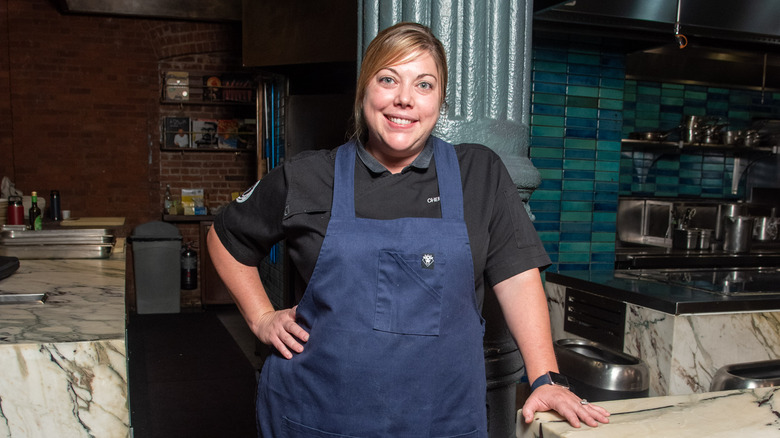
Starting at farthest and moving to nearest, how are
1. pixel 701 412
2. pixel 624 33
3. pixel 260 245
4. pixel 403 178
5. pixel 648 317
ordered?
1. pixel 624 33
2. pixel 648 317
3. pixel 260 245
4. pixel 403 178
5. pixel 701 412

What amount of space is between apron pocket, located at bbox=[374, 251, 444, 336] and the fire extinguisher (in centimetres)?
605

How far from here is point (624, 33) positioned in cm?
418

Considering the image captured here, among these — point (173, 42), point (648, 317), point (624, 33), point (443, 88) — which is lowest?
point (648, 317)

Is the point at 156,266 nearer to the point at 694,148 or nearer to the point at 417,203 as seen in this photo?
the point at 694,148

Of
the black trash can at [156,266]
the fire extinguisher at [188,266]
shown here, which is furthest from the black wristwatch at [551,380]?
the fire extinguisher at [188,266]

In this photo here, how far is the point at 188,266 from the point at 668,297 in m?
5.59

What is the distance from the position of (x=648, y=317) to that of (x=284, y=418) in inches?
67.0

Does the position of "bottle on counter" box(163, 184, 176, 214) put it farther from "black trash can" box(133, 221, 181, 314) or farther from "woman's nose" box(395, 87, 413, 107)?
"woman's nose" box(395, 87, 413, 107)

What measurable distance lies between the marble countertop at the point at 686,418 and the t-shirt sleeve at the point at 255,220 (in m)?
0.76

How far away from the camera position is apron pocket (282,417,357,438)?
1.39 meters

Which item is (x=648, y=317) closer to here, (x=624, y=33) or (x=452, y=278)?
(x=452, y=278)

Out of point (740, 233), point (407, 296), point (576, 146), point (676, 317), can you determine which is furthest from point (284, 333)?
point (740, 233)

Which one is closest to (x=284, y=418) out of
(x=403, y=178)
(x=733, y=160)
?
(x=403, y=178)

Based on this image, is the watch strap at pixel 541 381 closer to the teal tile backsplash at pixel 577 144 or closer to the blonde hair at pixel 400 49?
the blonde hair at pixel 400 49
